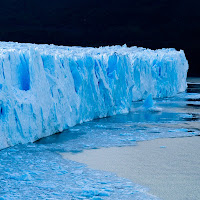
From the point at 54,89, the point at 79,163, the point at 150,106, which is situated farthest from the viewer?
the point at 150,106

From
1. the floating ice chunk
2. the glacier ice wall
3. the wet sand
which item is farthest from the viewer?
the floating ice chunk

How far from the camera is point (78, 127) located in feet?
25.7

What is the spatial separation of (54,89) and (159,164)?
2.65 m

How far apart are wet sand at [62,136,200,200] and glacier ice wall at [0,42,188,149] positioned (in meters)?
0.97

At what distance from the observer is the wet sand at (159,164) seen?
4.37 meters

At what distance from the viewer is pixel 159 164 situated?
5309 mm

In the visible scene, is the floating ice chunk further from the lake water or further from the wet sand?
the wet sand

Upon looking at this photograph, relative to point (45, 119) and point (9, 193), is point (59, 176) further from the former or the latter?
point (45, 119)

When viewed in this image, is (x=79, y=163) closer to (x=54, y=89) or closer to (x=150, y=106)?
(x=54, y=89)

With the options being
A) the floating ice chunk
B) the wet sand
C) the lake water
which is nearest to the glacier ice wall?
the lake water

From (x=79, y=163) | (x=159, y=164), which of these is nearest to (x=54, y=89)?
(x=79, y=163)

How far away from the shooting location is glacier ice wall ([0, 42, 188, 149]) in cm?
608

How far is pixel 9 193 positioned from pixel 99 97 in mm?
5202

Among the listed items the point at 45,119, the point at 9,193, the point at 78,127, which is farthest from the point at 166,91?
the point at 9,193
